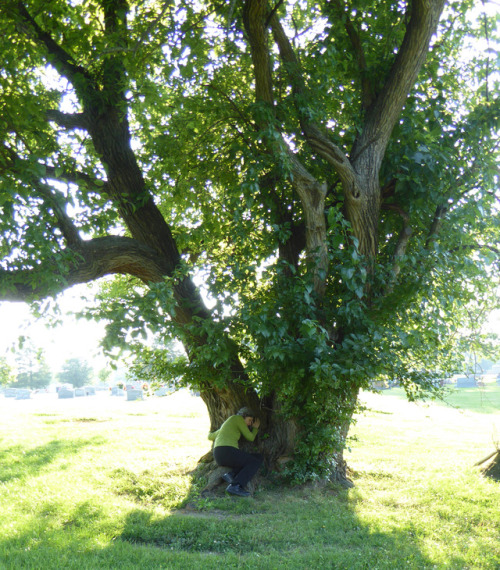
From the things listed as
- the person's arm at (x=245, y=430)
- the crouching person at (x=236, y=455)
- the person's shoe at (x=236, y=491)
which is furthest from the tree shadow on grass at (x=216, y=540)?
the person's arm at (x=245, y=430)

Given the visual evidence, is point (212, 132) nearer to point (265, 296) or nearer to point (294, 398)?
point (265, 296)

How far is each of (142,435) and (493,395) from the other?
1073 inches

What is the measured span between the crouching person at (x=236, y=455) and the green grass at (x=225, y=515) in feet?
1.00

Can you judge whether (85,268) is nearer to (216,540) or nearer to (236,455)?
(236,455)

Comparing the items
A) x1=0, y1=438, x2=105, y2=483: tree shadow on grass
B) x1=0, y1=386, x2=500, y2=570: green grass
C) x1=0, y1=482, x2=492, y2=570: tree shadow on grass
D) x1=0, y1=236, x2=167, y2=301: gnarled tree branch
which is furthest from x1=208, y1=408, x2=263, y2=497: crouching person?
x1=0, y1=438, x2=105, y2=483: tree shadow on grass

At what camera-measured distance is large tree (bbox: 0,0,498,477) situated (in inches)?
254

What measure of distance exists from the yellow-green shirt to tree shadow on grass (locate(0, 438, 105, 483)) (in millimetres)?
3141

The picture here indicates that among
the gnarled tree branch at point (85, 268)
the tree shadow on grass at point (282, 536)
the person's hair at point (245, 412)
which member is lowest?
the tree shadow on grass at point (282, 536)

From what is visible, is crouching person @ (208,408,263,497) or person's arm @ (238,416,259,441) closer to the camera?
Result: crouching person @ (208,408,263,497)

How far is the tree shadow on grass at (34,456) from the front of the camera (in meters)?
8.43

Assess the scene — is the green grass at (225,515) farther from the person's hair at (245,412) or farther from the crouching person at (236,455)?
the person's hair at (245,412)

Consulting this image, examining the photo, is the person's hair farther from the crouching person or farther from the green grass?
the green grass

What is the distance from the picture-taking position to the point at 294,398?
7449 millimetres

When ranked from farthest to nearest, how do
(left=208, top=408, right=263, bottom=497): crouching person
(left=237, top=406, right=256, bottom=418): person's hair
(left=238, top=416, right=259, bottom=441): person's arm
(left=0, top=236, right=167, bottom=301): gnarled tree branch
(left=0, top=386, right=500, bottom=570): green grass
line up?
(left=237, top=406, right=256, bottom=418): person's hair < (left=238, top=416, right=259, bottom=441): person's arm < (left=208, top=408, right=263, bottom=497): crouching person < (left=0, top=236, right=167, bottom=301): gnarled tree branch < (left=0, top=386, right=500, bottom=570): green grass
